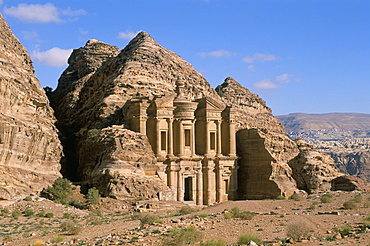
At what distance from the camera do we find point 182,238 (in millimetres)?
21688

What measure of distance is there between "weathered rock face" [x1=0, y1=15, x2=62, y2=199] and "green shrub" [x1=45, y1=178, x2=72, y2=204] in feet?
3.94

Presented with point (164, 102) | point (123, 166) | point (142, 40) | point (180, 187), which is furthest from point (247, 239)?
point (142, 40)

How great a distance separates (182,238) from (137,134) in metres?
29.4

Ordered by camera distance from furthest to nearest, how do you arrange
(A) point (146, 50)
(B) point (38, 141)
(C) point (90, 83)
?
(C) point (90, 83) < (A) point (146, 50) < (B) point (38, 141)

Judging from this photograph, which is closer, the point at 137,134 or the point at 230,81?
the point at 137,134

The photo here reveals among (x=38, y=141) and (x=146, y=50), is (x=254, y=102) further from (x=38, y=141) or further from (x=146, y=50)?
(x=38, y=141)

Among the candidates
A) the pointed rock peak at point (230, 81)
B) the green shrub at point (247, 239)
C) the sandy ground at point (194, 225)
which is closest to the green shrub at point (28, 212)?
the sandy ground at point (194, 225)

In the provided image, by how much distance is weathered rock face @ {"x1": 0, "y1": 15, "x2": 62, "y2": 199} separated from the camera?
42.5 meters

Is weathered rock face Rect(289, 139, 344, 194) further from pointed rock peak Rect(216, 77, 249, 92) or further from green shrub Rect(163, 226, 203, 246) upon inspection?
green shrub Rect(163, 226, 203, 246)

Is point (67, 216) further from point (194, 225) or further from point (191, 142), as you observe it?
point (191, 142)

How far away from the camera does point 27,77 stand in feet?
173

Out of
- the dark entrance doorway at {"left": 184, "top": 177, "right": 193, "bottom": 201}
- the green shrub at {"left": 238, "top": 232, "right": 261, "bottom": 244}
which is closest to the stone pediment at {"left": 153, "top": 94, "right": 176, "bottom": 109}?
the dark entrance doorway at {"left": 184, "top": 177, "right": 193, "bottom": 201}

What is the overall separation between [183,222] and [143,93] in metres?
33.1

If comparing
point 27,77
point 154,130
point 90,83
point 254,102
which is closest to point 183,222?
point 154,130
